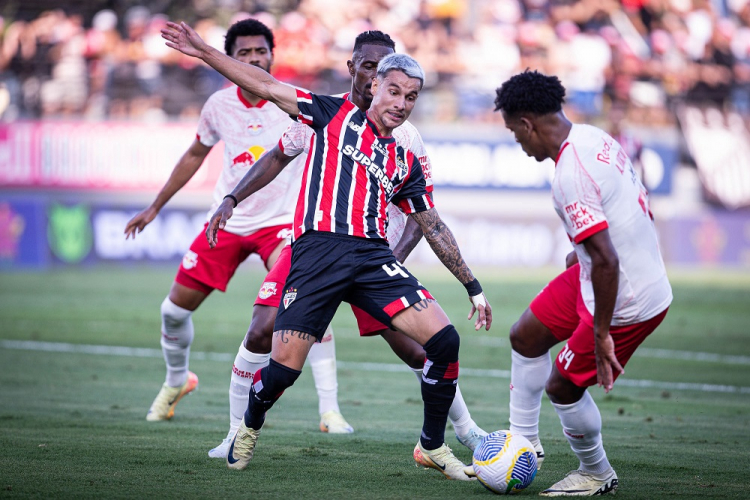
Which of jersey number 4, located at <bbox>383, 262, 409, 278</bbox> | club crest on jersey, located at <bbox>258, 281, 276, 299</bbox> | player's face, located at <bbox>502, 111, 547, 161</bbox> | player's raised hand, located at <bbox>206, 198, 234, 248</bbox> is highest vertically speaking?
player's face, located at <bbox>502, 111, 547, 161</bbox>

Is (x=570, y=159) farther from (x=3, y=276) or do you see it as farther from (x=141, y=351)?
(x=3, y=276)

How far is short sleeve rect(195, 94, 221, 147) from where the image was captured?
22.8 feet

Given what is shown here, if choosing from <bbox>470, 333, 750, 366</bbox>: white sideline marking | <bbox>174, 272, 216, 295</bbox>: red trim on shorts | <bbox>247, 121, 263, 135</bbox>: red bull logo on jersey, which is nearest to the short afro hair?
<bbox>247, 121, 263, 135</bbox>: red bull logo on jersey

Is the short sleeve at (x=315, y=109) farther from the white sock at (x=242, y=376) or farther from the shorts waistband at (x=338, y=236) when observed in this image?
the white sock at (x=242, y=376)

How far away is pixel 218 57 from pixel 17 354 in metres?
6.20

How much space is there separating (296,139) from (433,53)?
19.0 m

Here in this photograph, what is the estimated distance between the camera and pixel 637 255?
467cm

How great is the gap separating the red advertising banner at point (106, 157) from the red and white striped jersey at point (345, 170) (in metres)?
16.6

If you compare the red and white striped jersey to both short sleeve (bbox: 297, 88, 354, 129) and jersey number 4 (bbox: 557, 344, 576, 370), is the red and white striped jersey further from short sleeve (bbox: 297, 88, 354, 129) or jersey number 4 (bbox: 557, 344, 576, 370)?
jersey number 4 (bbox: 557, 344, 576, 370)

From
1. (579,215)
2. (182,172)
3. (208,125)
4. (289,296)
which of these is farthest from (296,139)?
(579,215)

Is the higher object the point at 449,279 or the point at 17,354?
the point at 17,354

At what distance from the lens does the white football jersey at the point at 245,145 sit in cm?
688

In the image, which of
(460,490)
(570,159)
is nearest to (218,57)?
(570,159)

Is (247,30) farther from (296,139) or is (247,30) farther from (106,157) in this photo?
(106,157)
